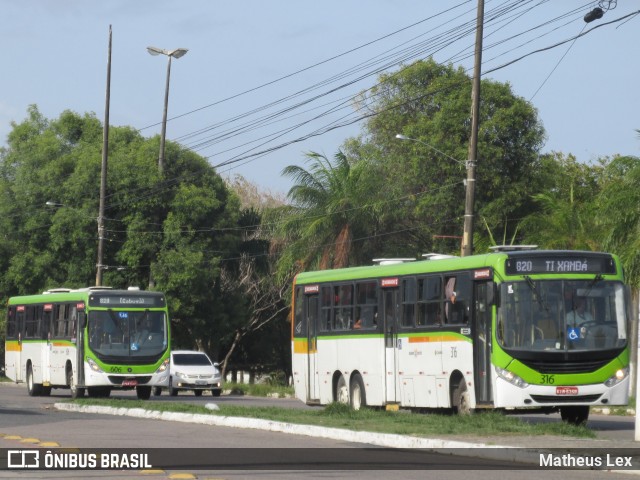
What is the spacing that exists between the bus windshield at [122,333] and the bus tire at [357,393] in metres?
9.11

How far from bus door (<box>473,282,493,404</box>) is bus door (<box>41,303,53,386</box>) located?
62.2 ft

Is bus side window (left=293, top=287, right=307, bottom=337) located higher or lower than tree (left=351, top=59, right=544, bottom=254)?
lower

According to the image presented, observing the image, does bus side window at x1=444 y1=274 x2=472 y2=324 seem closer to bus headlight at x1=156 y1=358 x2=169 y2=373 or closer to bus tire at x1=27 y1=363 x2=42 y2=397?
bus headlight at x1=156 y1=358 x2=169 y2=373

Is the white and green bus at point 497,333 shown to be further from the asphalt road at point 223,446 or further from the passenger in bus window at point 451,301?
the asphalt road at point 223,446

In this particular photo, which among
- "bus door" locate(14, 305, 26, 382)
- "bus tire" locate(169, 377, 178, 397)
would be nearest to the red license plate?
"bus tire" locate(169, 377, 178, 397)

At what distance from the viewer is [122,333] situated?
116 ft

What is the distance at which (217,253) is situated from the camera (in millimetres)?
56531

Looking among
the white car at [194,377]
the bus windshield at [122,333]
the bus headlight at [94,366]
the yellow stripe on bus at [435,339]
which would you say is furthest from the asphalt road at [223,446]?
the white car at [194,377]

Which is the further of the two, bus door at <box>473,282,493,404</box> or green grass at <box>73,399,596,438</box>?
bus door at <box>473,282,493,404</box>

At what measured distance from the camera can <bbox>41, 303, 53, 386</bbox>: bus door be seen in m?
39.1

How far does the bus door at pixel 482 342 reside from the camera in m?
22.5

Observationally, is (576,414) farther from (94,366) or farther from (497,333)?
(94,366)

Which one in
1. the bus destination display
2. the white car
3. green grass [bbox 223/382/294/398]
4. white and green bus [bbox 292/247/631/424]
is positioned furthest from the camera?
green grass [bbox 223/382/294/398]

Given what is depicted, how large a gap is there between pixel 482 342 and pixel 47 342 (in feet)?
64.8
